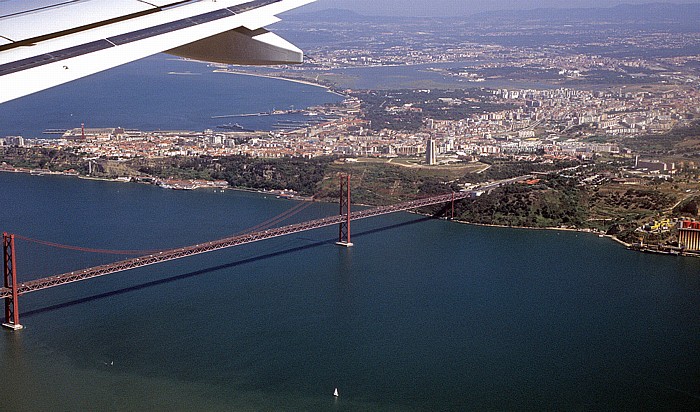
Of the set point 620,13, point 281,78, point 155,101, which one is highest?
point 620,13

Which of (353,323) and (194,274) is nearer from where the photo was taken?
(353,323)

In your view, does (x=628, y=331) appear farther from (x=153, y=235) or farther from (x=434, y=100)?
(x=434, y=100)

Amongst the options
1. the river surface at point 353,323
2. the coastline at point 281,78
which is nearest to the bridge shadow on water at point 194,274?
the river surface at point 353,323

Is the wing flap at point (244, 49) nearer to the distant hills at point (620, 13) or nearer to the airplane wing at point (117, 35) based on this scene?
the airplane wing at point (117, 35)

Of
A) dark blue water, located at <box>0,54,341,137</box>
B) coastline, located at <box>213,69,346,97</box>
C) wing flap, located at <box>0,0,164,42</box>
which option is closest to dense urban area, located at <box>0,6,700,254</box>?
coastline, located at <box>213,69,346,97</box>

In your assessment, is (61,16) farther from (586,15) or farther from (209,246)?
(586,15)

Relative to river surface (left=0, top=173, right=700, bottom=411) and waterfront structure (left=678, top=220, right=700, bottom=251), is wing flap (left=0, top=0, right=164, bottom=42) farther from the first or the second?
waterfront structure (left=678, top=220, right=700, bottom=251)

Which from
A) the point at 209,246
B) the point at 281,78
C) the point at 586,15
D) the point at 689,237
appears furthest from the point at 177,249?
the point at 586,15

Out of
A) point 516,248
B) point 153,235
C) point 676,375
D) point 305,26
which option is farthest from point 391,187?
point 305,26
